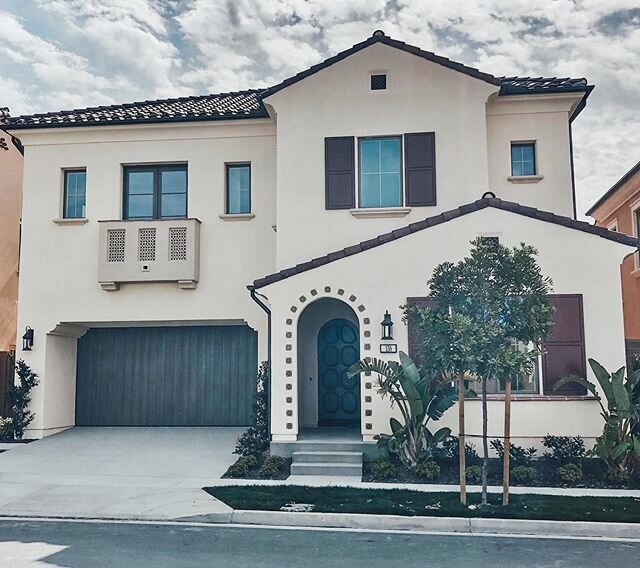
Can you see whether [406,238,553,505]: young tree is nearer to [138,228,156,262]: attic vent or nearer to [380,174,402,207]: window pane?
[380,174,402,207]: window pane

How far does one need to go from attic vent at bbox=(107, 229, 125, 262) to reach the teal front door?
4850mm

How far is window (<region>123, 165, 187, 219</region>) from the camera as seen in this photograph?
16125 millimetres

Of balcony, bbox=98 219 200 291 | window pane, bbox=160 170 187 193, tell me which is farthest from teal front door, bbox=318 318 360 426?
window pane, bbox=160 170 187 193

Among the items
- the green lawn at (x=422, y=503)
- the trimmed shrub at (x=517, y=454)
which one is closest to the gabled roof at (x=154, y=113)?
the trimmed shrub at (x=517, y=454)

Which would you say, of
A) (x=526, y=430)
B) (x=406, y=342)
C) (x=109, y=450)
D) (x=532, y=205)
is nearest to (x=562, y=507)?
(x=526, y=430)

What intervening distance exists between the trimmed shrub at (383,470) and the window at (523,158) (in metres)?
7.27

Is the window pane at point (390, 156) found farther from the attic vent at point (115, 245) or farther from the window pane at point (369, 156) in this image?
the attic vent at point (115, 245)

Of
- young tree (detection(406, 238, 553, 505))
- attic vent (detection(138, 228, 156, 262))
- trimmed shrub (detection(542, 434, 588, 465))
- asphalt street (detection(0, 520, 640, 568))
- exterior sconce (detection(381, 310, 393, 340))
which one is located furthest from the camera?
attic vent (detection(138, 228, 156, 262))

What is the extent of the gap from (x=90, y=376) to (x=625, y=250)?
12337 mm

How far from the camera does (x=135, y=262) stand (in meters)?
15.4

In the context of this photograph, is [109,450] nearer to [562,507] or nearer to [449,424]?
[449,424]

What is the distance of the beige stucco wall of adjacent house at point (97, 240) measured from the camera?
15.5m

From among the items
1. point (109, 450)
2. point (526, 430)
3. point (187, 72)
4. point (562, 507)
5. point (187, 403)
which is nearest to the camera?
point (562, 507)

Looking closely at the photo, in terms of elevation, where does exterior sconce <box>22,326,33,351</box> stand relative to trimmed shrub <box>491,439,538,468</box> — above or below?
above
